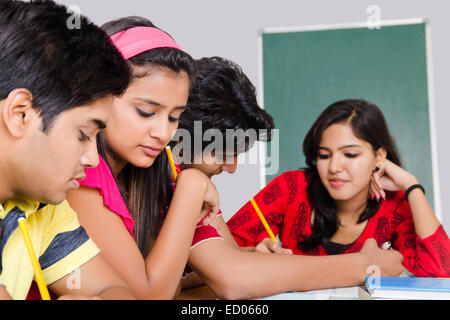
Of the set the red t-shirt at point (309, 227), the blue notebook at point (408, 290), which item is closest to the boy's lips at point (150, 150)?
the blue notebook at point (408, 290)

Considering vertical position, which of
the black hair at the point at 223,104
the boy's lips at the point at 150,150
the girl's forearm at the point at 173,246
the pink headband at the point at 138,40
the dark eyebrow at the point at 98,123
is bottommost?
the girl's forearm at the point at 173,246

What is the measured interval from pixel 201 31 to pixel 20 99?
1.98 metres

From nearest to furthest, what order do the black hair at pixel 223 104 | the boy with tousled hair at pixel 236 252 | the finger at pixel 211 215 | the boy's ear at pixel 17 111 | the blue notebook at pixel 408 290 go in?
the boy's ear at pixel 17 111
the blue notebook at pixel 408 290
the boy with tousled hair at pixel 236 252
the finger at pixel 211 215
the black hair at pixel 223 104

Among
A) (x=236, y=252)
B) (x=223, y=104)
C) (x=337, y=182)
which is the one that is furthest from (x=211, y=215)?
(x=337, y=182)

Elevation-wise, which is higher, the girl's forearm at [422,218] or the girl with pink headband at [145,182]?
the girl with pink headband at [145,182]

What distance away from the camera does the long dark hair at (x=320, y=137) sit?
5.82 feet

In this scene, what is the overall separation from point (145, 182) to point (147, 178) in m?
0.01

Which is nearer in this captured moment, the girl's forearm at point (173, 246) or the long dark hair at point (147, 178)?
the girl's forearm at point (173, 246)

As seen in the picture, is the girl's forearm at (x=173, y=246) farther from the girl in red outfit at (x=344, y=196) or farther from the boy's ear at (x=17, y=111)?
the girl in red outfit at (x=344, y=196)

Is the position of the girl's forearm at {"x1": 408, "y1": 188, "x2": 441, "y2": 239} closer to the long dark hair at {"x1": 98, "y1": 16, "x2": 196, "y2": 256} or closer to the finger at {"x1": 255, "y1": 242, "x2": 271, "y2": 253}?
the finger at {"x1": 255, "y1": 242, "x2": 271, "y2": 253}

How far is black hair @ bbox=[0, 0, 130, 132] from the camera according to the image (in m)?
0.64

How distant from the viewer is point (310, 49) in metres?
2.86

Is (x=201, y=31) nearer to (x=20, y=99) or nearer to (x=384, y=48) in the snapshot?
(x=384, y=48)

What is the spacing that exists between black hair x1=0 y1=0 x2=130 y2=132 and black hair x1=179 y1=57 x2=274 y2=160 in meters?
0.63
